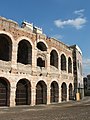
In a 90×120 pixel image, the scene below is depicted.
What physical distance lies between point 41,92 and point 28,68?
451 cm

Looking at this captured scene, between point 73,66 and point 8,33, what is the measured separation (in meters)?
18.5

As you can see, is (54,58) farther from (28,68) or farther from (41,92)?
(28,68)

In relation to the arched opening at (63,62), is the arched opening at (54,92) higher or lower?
lower

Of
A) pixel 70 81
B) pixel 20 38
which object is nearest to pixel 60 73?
pixel 70 81

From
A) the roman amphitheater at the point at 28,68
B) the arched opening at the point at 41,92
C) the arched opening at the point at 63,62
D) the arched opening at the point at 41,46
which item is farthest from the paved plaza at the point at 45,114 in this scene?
the arched opening at the point at 63,62

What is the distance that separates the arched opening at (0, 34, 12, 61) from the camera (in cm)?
2555

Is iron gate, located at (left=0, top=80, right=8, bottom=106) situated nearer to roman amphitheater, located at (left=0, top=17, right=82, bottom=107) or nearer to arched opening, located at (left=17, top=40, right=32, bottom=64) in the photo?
roman amphitheater, located at (left=0, top=17, right=82, bottom=107)

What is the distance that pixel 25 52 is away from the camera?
28859mm

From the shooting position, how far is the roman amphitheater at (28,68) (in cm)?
2488

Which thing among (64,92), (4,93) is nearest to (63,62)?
(64,92)

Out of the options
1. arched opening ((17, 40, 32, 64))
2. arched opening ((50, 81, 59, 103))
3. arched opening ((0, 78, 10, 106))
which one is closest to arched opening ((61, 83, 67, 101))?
arched opening ((50, 81, 59, 103))

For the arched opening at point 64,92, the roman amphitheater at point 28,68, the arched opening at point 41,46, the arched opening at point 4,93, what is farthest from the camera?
the arched opening at point 64,92

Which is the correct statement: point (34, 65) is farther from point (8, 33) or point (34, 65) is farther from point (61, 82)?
point (61, 82)

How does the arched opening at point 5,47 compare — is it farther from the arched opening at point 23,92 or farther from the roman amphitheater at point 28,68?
the arched opening at point 23,92
